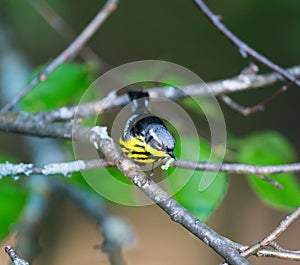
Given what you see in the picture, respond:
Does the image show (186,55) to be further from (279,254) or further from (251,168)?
(279,254)

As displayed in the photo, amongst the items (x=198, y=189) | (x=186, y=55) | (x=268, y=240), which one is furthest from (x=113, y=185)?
(x=186, y=55)

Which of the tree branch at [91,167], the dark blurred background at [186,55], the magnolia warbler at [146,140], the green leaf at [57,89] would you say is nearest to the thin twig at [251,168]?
the tree branch at [91,167]

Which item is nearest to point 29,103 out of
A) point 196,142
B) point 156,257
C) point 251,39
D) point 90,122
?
point 90,122

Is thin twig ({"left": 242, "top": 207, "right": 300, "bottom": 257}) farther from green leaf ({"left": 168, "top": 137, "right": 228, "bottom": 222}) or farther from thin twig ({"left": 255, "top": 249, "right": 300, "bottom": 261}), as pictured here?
green leaf ({"left": 168, "top": 137, "right": 228, "bottom": 222})

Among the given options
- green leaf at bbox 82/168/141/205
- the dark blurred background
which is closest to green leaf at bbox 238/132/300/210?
green leaf at bbox 82/168/141/205

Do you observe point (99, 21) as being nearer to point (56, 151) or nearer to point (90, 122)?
point (90, 122)

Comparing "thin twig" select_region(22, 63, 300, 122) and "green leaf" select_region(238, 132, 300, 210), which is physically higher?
"thin twig" select_region(22, 63, 300, 122)

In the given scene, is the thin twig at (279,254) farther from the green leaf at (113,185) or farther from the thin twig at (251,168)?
the green leaf at (113,185)
